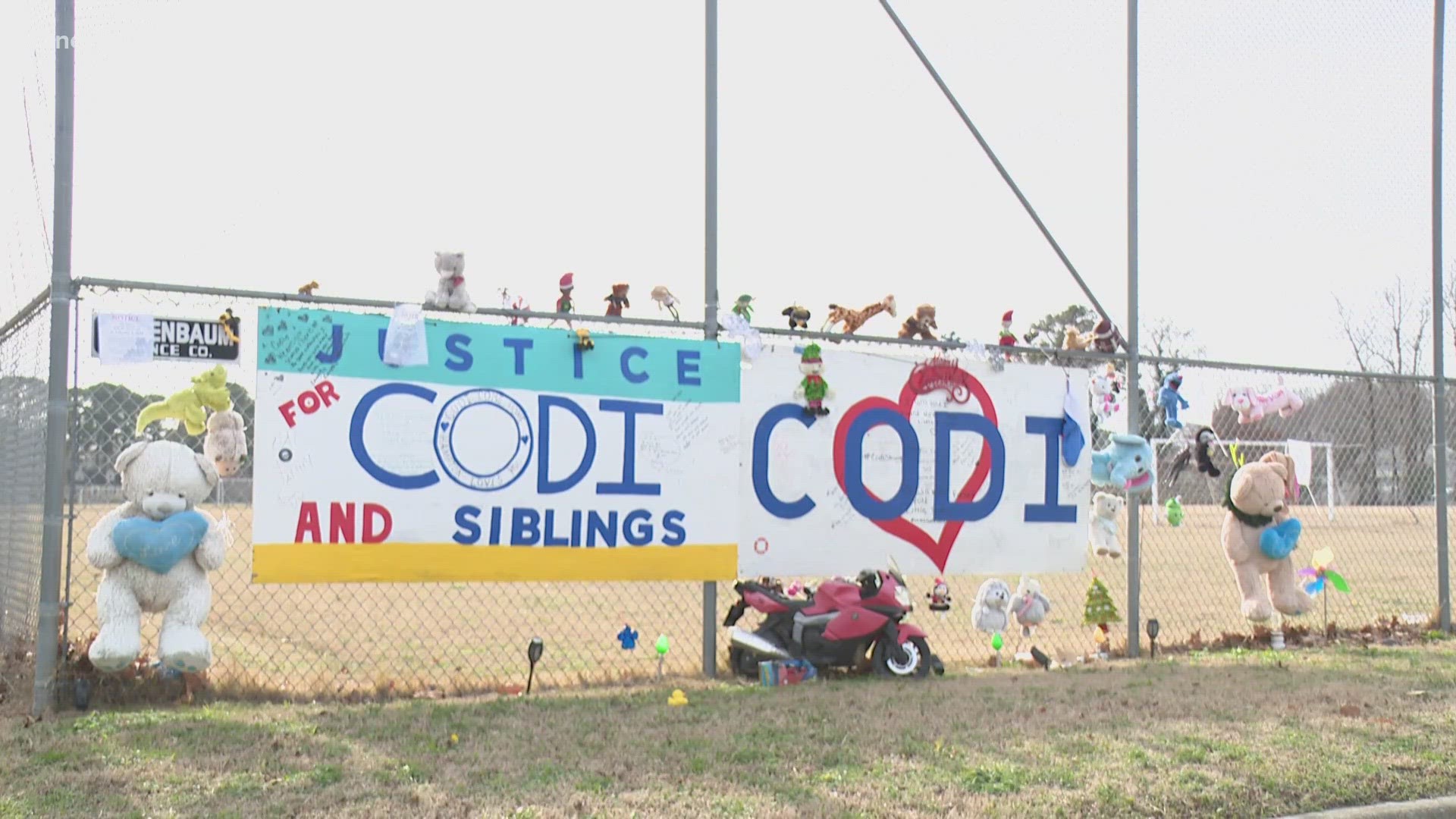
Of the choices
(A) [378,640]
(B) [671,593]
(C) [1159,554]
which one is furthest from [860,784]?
(C) [1159,554]

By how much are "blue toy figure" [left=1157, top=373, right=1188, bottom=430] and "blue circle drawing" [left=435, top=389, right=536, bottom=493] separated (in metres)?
4.27

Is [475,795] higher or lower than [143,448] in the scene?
lower

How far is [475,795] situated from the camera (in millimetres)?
3855

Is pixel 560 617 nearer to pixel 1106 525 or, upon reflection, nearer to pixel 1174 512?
pixel 1106 525

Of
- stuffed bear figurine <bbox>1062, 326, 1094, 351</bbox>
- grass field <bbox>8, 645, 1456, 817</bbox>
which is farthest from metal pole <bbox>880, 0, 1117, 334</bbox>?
grass field <bbox>8, 645, 1456, 817</bbox>

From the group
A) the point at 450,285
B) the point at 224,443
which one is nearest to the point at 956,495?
the point at 450,285

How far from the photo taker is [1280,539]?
7.41 meters

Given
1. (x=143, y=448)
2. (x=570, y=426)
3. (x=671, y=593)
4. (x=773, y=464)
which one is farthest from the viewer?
(x=671, y=593)

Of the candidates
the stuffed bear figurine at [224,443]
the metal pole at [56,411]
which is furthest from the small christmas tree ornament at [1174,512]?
the metal pole at [56,411]

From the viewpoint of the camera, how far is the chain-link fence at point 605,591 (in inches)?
220

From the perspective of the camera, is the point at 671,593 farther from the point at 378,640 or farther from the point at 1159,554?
the point at 1159,554

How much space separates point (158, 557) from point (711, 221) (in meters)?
3.15

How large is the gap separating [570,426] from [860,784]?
2612mm

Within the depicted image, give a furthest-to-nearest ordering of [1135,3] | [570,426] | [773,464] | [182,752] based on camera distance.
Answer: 1. [1135,3]
2. [773,464]
3. [570,426]
4. [182,752]
